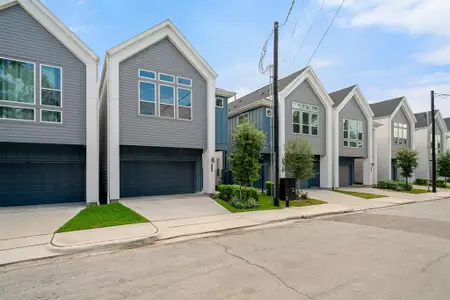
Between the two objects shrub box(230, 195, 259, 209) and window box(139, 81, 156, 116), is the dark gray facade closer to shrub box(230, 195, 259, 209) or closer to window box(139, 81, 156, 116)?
shrub box(230, 195, 259, 209)

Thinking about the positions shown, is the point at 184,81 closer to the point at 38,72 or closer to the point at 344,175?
the point at 38,72

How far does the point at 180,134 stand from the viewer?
1396cm

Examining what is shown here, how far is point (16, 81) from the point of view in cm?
1056

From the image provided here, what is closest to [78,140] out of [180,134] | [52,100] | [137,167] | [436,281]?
[52,100]

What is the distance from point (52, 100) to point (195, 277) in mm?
10245

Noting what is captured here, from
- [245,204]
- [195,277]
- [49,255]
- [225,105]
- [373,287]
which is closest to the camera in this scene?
[373,287]

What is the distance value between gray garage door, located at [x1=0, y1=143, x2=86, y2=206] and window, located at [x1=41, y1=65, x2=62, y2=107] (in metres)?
2.58

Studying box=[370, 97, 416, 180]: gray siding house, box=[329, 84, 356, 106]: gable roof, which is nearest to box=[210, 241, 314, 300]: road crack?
box=[329, 84, 356, 106]: gable roof

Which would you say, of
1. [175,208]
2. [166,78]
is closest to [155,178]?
[175,208]

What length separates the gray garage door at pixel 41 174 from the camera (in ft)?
39.6

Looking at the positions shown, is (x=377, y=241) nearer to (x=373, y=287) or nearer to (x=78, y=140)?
(x=373, y=287)

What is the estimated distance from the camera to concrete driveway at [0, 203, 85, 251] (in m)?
7.03

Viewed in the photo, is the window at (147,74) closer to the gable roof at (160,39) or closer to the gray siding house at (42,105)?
the gable roof at (160,39)

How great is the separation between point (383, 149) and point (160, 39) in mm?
23953
